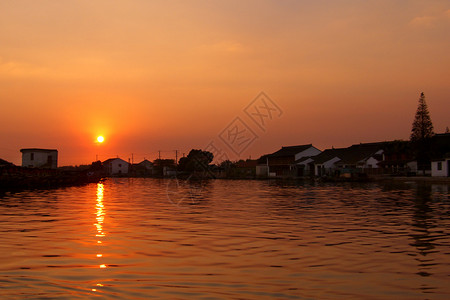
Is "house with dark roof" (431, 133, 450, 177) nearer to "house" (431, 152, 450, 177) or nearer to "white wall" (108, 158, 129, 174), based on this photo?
"house" (431, 152, 450, 177)

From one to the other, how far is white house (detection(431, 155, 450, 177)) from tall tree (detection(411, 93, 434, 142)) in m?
9.13

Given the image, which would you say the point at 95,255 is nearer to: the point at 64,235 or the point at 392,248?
the point at 64,235

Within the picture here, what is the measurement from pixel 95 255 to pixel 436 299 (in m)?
7.94

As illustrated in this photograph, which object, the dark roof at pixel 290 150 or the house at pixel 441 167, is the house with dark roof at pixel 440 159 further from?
the dark roof at pixel 290 150

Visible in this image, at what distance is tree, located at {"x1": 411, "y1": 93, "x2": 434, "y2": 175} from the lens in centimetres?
7388

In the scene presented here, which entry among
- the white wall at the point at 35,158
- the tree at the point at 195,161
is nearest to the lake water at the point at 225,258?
the white wall at the point at 35,158

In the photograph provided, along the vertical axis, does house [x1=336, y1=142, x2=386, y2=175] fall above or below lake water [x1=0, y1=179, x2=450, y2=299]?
above

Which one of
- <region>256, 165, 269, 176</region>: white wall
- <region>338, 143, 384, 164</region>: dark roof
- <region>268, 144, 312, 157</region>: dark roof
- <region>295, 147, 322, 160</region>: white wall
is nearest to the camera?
<region>338, 143, 384, 164</region>: dark roof

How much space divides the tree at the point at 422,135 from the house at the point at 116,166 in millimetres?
101880

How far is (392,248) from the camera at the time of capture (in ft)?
41.7

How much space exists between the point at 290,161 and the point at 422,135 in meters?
35.6

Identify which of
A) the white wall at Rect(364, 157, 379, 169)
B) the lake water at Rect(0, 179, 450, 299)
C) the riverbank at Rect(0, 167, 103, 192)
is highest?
the white wall at Rect(364, 157, 379, 169)

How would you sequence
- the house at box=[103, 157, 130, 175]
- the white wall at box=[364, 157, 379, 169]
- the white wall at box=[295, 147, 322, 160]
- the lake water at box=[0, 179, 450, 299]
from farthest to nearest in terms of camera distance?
the house at box=[103, 157, 130, 175] → the white wall at box=[295, 147, 322, 160] → the white wall at box=[364, 157, 379, 169] → the lake water at box=[0, 179, 450, 299]

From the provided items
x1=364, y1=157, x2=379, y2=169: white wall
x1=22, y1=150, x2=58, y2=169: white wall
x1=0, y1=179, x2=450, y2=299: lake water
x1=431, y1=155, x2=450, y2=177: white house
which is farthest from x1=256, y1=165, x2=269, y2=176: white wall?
x1=0, y1=179, x2=450, y2=299: lake water
